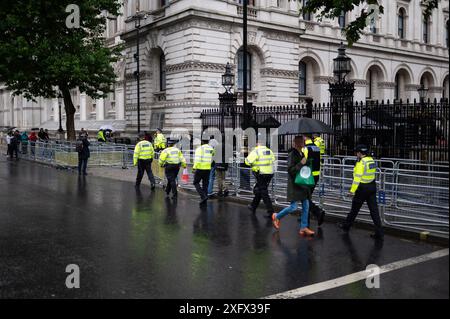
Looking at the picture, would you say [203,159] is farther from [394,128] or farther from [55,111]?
[55,111]

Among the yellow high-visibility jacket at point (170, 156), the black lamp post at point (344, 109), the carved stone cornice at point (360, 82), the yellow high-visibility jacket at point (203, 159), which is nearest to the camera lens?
the yellow high-visibility jacket at point (203, 159)

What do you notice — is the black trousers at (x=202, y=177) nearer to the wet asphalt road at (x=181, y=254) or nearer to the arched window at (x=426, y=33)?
the wet asphalt road at (x=181, y=254)

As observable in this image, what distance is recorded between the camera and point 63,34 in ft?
92.9

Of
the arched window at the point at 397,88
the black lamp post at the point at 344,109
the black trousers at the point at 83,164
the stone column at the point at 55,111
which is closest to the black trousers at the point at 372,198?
the black lamp post at the point at 344,109

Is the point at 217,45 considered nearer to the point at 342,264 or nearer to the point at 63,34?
the point at 63,34

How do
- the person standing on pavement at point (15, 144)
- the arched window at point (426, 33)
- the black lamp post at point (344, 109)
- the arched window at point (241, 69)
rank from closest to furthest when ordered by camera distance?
the black lamp post at point (344, 109) < the person standing on pavement at point (15, 144) < the arched window at point (241, 69) < the arched window at point (426, 33)

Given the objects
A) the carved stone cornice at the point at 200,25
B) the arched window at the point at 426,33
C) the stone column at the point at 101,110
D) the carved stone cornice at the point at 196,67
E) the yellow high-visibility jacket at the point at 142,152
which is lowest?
the yellow high-visibility jacket at the point at 142,152

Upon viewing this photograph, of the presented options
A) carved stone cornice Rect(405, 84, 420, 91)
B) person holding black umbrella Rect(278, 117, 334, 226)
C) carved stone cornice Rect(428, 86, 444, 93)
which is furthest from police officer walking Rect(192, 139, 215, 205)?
carved stone cornice Rect(428, 86, 444, 93)

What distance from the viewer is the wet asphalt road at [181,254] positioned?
600cm

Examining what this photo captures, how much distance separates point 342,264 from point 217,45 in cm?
2473

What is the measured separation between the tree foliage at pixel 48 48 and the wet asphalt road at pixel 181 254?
49.0 ft

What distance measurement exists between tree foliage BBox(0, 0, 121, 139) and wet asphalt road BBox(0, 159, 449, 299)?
14.9 metres

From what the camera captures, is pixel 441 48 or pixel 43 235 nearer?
pixel 43 235
